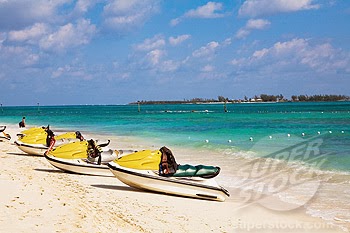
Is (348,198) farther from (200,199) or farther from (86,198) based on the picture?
(86,198)

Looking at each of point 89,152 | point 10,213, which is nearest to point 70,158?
point 89,152

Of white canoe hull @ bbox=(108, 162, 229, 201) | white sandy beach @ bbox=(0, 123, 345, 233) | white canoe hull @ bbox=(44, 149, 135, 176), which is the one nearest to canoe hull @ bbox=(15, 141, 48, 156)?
white canoe hull @ bbox=(44, 149, 135, 176)

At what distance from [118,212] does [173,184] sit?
2323 mm

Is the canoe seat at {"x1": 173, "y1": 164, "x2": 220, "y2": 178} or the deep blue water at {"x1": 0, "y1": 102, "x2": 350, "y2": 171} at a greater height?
the canoe seat at {"x1": 173, "y1": 164, "x2": 220, "y2": 178}

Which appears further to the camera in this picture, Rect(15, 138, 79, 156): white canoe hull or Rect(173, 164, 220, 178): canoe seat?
Rect(15, 138, 79, 156): white canoe hull

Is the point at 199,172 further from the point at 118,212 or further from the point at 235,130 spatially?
the point at 235,130

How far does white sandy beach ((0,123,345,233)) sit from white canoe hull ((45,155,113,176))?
1639 mm

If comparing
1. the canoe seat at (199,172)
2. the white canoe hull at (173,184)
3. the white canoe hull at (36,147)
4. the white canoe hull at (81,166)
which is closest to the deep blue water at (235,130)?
the canoe seat at (199,172)

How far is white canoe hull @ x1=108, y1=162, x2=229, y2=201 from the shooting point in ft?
33.0

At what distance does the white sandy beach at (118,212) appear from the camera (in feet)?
23.1

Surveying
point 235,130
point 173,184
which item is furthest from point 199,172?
point 235,130

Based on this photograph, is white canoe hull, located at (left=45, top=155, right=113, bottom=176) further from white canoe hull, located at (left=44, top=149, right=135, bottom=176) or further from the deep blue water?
the deep blue water

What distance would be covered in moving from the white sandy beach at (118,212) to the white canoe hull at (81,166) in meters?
1.64

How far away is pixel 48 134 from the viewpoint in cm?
Result: 1762
